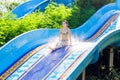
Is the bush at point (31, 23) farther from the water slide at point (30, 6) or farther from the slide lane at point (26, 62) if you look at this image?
the water slide at point (30, 6)

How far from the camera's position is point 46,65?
28.0 feet

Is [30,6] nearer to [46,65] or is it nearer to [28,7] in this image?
[28,7]

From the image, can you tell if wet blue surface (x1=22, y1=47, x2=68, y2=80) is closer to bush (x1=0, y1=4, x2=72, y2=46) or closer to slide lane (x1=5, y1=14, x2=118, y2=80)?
slide lane (x1=5, y1=14, x2=118, y2=80)

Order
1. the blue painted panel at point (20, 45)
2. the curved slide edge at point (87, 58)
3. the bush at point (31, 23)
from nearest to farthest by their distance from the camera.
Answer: the curved slide edge at point (87, 58)
the blue painted panel at point (20, 45)
the bush at point (31, 23)

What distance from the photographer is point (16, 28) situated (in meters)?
11.7

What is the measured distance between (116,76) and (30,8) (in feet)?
30.5

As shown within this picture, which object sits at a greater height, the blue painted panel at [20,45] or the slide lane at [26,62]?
the blue painted panel at [20,45]

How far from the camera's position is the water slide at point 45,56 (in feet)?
26.1

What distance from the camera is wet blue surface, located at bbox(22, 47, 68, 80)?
8031 mm

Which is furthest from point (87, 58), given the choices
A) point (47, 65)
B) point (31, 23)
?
point (31, 23)

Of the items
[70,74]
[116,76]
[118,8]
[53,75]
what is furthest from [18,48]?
[118,8]

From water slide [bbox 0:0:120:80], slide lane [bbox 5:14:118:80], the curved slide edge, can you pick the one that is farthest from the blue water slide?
slide lane [bbox 5:14:118:80]

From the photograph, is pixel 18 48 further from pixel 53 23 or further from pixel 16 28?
pixel 53 23

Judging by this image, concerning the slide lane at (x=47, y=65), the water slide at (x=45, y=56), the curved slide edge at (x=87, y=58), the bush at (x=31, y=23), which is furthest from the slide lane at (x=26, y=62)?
the bush at (x=31, y=23)
